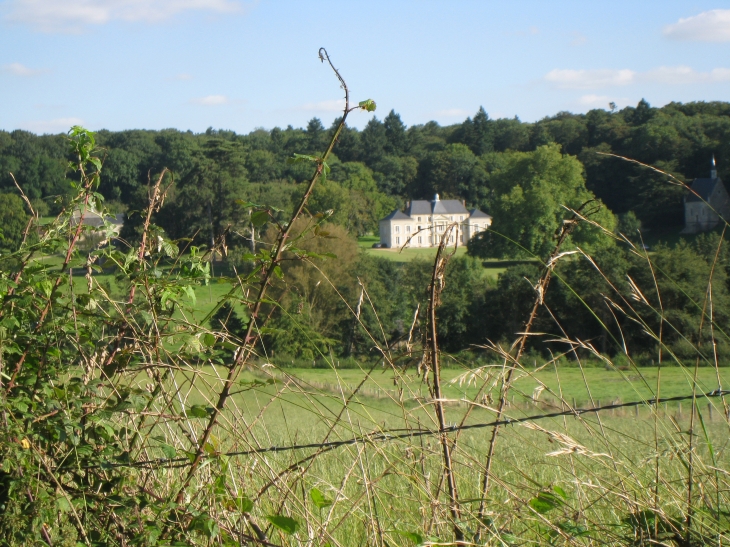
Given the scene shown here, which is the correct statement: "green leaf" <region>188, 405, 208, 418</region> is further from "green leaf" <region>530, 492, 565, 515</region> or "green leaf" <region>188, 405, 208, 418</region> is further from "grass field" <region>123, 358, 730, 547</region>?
"green leaf" <region>530, 492, 565, 515</region>

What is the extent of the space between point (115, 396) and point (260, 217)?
705mm

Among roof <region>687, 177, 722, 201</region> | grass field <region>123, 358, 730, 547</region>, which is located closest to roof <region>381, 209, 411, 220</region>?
roof <region>687, 177, 722, 201</region>

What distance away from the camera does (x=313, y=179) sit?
196 cm

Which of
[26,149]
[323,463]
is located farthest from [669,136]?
[323,463]

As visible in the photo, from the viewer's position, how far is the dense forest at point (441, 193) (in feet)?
33.2

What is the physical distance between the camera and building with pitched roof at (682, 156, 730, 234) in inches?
2397

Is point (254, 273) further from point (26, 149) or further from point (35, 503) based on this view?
point (26, 149)

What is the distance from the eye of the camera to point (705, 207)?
61.1 m

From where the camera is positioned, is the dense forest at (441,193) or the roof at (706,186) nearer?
the dense forest at (441,193)

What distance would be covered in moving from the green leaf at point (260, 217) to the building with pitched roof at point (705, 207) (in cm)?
6349

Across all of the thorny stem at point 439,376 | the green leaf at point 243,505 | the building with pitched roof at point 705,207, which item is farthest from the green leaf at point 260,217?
the building with pitched roof at point 705,207

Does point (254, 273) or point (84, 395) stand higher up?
point (254, 273)

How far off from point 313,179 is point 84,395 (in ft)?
3.29

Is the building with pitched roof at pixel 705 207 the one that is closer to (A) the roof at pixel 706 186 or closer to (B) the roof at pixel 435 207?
(A) the roof at pixel 706 186
